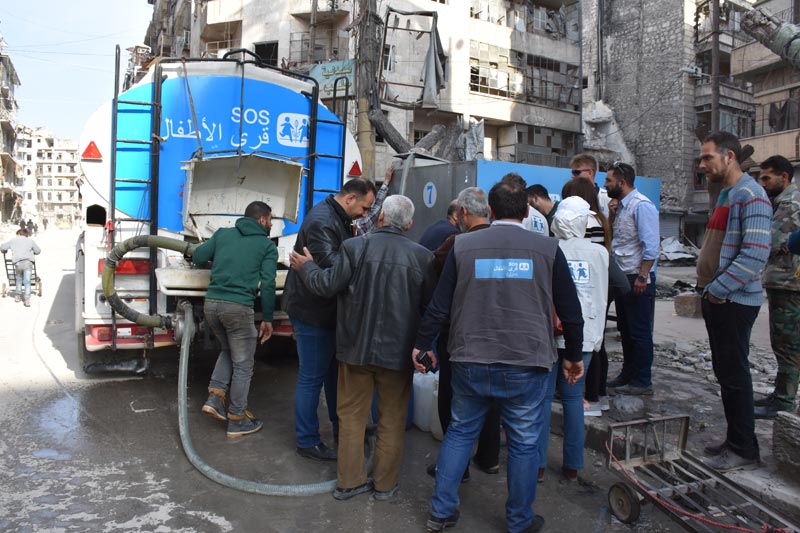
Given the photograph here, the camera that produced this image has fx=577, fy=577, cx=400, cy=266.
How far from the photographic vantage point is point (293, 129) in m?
5.40

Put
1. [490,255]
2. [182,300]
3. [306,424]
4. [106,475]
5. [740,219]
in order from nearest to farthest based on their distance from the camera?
[490,255]
[740,219]
[106,475]
[306,424]
[182,300]

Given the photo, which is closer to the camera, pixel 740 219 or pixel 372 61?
pixel 740 219

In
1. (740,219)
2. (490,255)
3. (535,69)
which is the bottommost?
(490,255)

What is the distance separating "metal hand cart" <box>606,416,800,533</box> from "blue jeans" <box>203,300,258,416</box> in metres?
2.58

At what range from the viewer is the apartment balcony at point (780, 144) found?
2150cm

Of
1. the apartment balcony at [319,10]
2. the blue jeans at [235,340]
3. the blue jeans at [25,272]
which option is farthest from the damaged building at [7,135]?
the blue jeans at [235,340]

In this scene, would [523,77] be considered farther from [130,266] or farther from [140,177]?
[130,266]

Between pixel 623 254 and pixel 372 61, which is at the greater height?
pixel 372 61

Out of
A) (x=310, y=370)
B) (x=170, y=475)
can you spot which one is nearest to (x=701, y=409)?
(x=310, y=370)

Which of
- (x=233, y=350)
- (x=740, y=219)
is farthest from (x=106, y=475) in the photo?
(x=740, y=219)

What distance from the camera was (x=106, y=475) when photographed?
3.58 m

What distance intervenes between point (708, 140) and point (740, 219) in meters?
0.53

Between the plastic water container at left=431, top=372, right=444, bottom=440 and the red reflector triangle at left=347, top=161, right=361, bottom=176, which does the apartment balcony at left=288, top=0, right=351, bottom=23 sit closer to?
the red reflector triangle at left=347, top=161, right=361, bottom=176

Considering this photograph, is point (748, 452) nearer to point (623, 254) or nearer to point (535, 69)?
point (623, 254)
